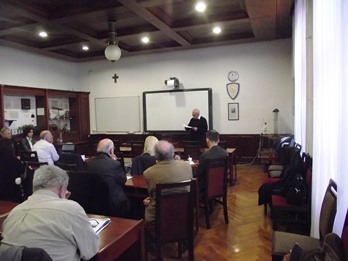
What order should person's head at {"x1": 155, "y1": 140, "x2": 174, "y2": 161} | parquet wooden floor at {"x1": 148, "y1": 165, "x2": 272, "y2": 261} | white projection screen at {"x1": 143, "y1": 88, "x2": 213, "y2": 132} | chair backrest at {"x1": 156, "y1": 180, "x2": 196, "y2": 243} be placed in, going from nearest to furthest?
chair backrest at {"x1": 156, "y1": 180, "x2": 196, "y2": 243} < person's head at {"x1": 155, "y1": 140, "x2": 174, "y2": 161} < parquet wooden floor at {"x1": 148, "y1": 165, "x2": 272, "y2": 261} < white projection screen at {"x1": 143, "y1": 88, "x2": 213, "y2": 132}

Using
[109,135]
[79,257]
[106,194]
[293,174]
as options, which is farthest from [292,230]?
[109,135]

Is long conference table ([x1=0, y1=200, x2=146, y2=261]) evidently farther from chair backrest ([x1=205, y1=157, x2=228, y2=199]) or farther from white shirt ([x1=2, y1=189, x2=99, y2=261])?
chair backrest ([x1=205, y1=157, x2=228, y2=199])

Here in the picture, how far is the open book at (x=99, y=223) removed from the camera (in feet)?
6.12

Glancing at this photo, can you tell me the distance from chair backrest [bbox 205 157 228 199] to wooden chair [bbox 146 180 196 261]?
91 centimetres

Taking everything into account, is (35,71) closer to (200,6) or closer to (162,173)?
(200,6)

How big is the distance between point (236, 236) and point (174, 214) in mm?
1130

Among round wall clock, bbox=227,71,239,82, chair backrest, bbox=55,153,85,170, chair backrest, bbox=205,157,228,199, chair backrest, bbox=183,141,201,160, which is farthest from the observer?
round wall clock, bbox=227,71,239,82

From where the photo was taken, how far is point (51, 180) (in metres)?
1.57

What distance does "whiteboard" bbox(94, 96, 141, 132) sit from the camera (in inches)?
334

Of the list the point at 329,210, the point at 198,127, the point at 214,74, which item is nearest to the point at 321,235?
the point at 329,210

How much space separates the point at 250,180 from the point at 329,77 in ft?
12.9

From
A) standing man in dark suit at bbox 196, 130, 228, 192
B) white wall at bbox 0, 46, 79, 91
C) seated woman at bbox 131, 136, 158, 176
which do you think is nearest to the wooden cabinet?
white wall at bbox 0, 46, 79, 91

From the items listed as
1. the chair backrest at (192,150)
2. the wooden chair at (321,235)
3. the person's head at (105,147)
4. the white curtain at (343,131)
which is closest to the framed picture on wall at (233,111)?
the chair backrest at (192,150)

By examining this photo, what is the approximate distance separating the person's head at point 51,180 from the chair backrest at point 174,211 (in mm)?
902
